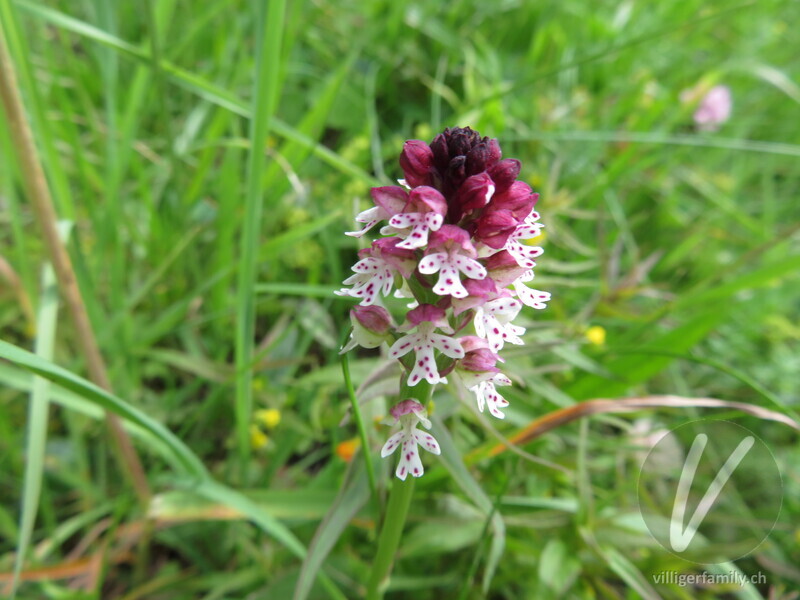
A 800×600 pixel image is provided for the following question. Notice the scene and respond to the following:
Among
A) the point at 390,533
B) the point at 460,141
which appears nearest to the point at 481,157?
the point at 460,141

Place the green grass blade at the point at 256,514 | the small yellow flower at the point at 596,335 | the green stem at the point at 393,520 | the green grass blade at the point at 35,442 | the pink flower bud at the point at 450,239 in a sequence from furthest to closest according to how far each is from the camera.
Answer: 1. the small yellow flower at the point at 596,335
2. the green grass blade at the point at 256,514
3. the green grass blade at the point at 35,442
4. the green stem at the point at 393,520
5. the pink flower bud at the point at 450,239

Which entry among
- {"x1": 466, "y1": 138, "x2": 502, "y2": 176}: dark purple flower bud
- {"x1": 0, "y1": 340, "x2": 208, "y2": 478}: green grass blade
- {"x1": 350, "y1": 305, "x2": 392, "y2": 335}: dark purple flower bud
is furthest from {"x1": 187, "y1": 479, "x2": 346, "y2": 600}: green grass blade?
{"x1": 466, "y1": 138, "x2": 502, "y2": 176}: dark purple flower bud

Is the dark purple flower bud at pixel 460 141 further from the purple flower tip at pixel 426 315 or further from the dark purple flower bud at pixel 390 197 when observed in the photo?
the purple flower tip at pixel 426 315

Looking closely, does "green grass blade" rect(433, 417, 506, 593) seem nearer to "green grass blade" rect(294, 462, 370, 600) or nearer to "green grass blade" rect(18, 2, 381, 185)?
"green grass blade" rect(294, 462, 370, 600)

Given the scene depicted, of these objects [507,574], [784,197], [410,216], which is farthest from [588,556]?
[784,197]

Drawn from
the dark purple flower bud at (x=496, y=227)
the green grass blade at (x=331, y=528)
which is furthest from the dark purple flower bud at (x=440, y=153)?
the green grass blade at (x=331, y=528)

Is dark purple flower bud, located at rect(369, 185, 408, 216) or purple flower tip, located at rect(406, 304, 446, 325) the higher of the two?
dark purple flower bud, located at rect(369, 185, 408, 216)
